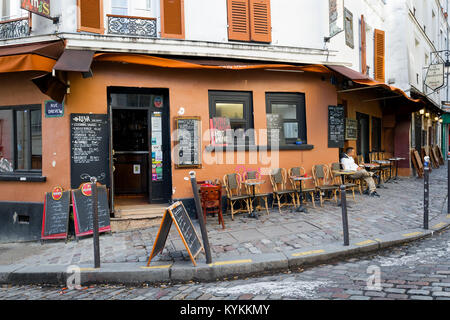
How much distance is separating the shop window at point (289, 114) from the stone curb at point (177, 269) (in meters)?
4.14

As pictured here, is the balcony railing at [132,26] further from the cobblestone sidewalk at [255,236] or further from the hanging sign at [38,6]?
the cobblestone sidewalk at [255,236]

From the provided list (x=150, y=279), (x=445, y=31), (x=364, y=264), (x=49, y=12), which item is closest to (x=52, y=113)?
(x=49, y=12)

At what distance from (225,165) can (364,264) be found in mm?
3997

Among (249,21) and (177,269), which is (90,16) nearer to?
(249,21)

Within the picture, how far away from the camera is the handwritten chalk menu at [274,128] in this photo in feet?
27.3

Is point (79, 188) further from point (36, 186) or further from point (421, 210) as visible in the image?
point (421, 210)

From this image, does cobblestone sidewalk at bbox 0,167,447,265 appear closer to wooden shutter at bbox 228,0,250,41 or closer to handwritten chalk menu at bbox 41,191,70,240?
handwritten chalk menu at bbox 41,191,70,240

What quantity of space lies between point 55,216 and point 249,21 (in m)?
6.25

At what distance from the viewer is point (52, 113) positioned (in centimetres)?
676

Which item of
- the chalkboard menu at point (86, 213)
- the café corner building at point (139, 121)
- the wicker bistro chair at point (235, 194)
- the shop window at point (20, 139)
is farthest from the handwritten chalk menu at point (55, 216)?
the wicker bistro chair at point (235, 194)

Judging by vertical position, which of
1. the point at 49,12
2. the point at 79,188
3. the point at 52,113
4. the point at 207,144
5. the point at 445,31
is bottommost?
the point at 79,188

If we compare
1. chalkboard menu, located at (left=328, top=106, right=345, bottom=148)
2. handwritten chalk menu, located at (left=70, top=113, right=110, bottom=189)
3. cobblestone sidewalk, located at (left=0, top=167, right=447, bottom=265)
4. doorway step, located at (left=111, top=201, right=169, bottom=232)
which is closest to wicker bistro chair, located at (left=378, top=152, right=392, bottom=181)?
chalkboard menu, located at (left=328, top=106, right=345, bottom=148)

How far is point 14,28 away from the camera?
705 centimetres

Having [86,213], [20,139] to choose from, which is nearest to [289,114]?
[86,213]
